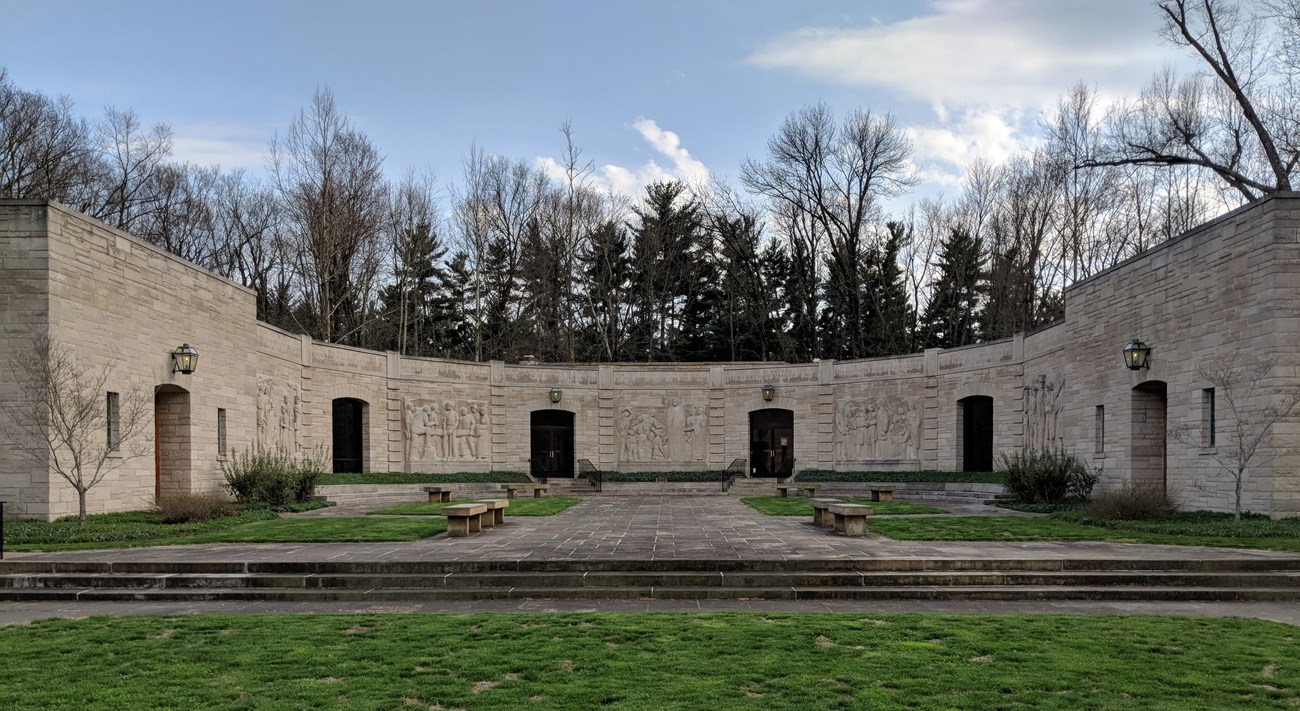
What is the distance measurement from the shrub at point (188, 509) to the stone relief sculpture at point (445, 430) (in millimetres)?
11284

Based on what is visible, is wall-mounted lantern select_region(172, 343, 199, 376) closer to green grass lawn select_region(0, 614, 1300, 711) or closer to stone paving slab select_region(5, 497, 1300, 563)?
stone paving slab select_region(5, 497, 1300, 563)

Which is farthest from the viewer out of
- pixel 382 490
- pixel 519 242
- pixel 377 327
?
pixel 519 242

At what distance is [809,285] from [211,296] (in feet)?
91.3

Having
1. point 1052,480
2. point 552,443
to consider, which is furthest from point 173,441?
point 1052,480

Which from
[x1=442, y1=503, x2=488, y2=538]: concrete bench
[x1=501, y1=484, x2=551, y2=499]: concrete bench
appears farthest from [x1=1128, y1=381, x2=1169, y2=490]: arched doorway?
[x1=501, y1=484, x2=551, y2=499]: concrete bench

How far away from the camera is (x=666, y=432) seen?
30.2 m

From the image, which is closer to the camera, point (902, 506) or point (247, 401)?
point (902, 506)

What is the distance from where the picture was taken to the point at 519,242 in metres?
40.7

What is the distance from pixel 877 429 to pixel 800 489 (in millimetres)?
4527

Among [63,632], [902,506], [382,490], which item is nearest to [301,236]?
[382,490]

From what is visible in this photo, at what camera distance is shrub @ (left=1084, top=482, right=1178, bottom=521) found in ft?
48.5

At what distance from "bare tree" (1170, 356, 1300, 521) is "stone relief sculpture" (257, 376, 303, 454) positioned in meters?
20.7

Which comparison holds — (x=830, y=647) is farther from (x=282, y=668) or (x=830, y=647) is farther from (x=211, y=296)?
(x=211, y=296)

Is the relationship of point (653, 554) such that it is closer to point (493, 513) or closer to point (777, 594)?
point (777, 594)
